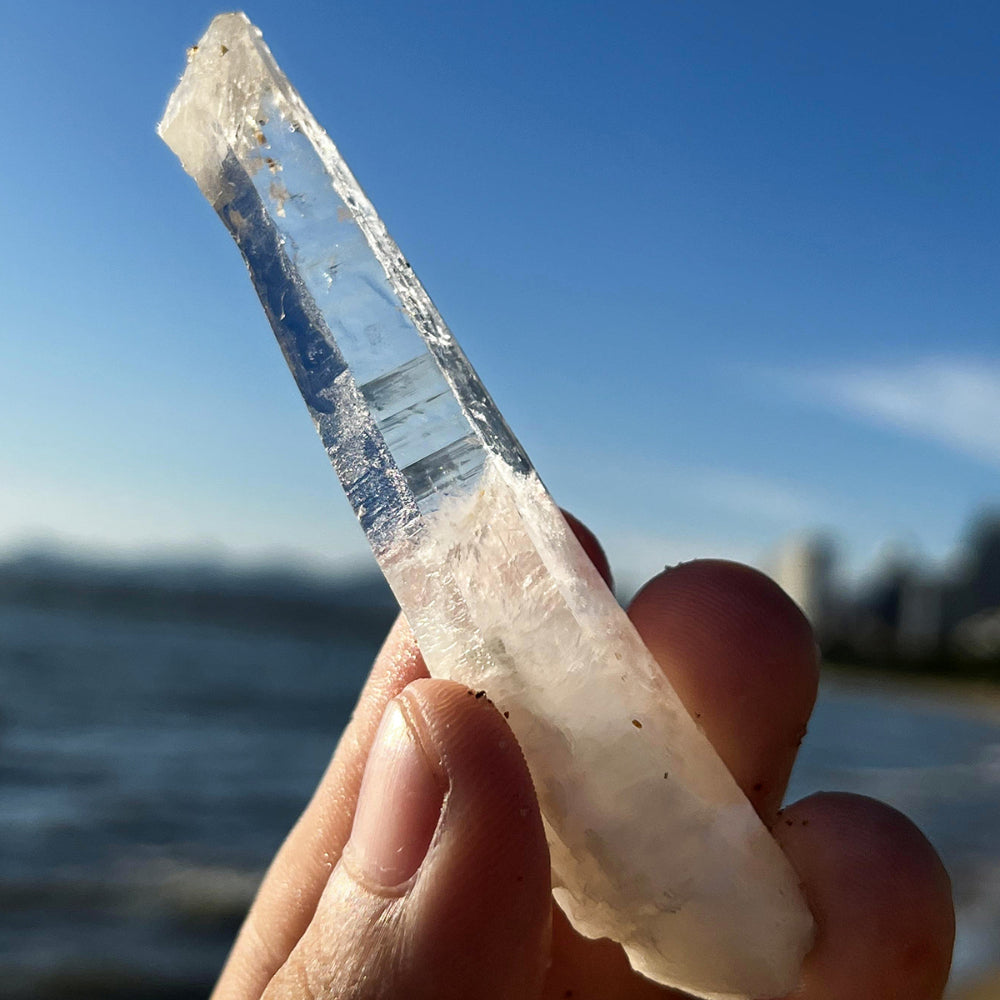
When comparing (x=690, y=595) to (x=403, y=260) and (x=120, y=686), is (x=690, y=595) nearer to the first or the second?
(x=403, y=260)

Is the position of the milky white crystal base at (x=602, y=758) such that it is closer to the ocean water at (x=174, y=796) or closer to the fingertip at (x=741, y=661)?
the fingertip at (x=741, y=661)

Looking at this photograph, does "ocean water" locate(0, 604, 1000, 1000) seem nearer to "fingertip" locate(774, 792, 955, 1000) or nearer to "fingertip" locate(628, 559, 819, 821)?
"fingertip" locate(628, 559, 819, 821)

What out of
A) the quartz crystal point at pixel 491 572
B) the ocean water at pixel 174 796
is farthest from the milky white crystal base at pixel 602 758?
the ocean water at pixel 174 796

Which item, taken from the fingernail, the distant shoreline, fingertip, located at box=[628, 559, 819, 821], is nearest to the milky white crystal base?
the fingernail

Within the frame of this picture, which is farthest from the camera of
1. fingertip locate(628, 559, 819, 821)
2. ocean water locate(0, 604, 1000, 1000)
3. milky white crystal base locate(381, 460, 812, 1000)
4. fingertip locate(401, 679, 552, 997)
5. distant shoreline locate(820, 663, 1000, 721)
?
distant shoreline locate(820, 663, 1000, 721)

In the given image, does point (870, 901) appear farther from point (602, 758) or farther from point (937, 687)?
point (937, 687)

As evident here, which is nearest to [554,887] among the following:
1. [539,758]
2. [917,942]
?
[539,758]

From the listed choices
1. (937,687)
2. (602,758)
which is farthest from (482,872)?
(937,687)
